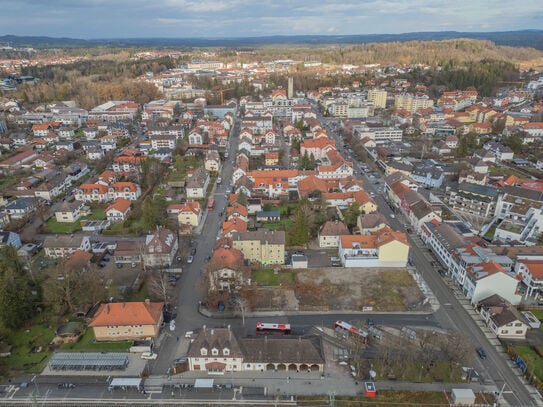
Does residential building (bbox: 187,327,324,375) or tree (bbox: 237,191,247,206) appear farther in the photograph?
tree (bbox: 237,191,247,206)

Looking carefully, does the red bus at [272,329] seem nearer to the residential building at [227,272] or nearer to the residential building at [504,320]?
the residential building at [227,272]

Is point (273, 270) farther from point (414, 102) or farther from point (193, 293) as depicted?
point (414, 102)

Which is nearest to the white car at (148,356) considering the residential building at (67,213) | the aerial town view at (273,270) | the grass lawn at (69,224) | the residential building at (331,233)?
the aerial town view at (273,270)

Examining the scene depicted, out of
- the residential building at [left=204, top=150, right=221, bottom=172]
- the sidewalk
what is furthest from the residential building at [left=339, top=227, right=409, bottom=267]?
the residential building at [left=204, top=150, right=221, bottom=172]

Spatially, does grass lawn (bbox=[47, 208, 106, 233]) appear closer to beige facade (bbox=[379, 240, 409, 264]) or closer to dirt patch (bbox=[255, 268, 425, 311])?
dirt patch (bbox=[255, 268, 425, 311])

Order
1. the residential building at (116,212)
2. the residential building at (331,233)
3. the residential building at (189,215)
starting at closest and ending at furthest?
the residential building at (331,233) < the residential building at (189,215) < the residential building at (116,212)
